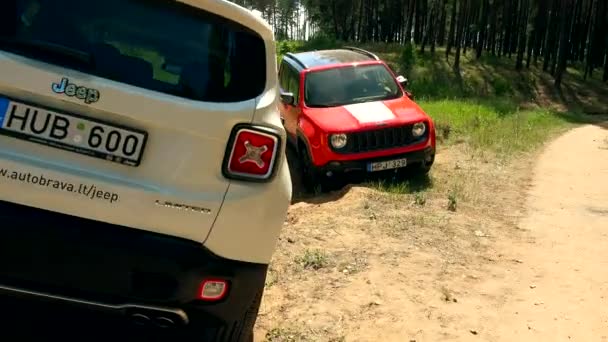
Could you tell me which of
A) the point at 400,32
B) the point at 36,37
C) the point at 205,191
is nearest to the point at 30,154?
the point at 36,37

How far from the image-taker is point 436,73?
105ft

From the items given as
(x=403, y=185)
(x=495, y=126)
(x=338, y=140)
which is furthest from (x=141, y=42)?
(x=495, y=126)

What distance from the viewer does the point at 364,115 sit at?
30.9 feet

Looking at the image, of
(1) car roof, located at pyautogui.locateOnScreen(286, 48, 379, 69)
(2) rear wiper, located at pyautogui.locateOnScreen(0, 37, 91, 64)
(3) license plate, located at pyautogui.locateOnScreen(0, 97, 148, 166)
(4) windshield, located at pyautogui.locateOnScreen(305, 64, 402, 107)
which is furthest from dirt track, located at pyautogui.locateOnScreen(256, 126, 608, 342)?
(1) car roof, located at pyautogui.locateOnScreen(286, 48, 379, 69)

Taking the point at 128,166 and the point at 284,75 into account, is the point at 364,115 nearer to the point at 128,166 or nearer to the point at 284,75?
the point at 284,75

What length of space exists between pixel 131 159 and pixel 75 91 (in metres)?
0.36

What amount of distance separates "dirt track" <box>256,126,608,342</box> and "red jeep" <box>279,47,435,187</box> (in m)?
0.69

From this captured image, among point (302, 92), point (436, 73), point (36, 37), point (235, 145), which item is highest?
point (36, 37)

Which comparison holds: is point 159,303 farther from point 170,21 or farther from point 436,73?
point 436,73

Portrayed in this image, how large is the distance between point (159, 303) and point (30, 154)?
2.72 ft

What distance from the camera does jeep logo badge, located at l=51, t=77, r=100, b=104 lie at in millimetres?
2850

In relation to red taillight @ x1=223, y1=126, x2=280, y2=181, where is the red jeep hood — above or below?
below

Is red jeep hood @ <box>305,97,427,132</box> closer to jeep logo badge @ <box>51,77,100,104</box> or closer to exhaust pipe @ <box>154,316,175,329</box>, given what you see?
exhaust pipe @ <box>154,316,175,329</box>

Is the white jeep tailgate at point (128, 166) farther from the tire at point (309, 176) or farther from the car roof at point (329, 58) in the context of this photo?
the car roof at point (329, 58)
